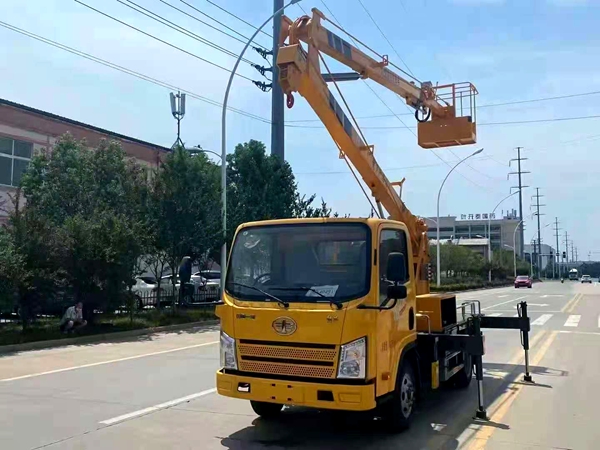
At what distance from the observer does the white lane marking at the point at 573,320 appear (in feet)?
70.8

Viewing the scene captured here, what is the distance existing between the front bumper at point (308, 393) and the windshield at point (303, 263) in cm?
85

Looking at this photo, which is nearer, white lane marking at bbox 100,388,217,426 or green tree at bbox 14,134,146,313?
white lane marking at bbox 100,388,217,426

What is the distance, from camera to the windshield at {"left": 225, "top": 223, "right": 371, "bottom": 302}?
6.53 m

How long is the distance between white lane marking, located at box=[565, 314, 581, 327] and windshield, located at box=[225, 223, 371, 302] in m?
17.0

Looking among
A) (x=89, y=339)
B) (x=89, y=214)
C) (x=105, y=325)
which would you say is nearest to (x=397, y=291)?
(x=89, y=339)

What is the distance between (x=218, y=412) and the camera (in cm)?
823

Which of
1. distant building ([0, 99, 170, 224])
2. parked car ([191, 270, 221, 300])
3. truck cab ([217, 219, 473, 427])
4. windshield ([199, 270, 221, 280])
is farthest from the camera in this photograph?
windshield ([199, 270, 221, 280])

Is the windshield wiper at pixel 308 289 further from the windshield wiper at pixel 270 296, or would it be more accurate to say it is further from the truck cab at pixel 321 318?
the windshield wiper at pixel 270 296

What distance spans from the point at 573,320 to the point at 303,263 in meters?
19.5

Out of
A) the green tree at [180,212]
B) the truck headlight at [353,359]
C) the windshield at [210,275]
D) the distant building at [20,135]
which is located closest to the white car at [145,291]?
the green tree at [180,212]

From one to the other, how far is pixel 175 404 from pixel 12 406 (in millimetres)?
2198

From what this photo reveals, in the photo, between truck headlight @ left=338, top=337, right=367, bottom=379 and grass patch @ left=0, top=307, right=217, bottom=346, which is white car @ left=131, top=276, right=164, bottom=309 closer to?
grass patch @ left=0, top=307, right=217, bottom=346

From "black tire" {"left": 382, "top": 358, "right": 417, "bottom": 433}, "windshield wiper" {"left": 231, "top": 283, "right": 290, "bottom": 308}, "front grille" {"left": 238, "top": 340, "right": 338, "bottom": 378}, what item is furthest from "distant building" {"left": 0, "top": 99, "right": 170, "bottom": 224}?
"black tire" {"left": 382, "top": 358, "right": 417, "bottom": 433}

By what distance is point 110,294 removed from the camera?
1880 cm
